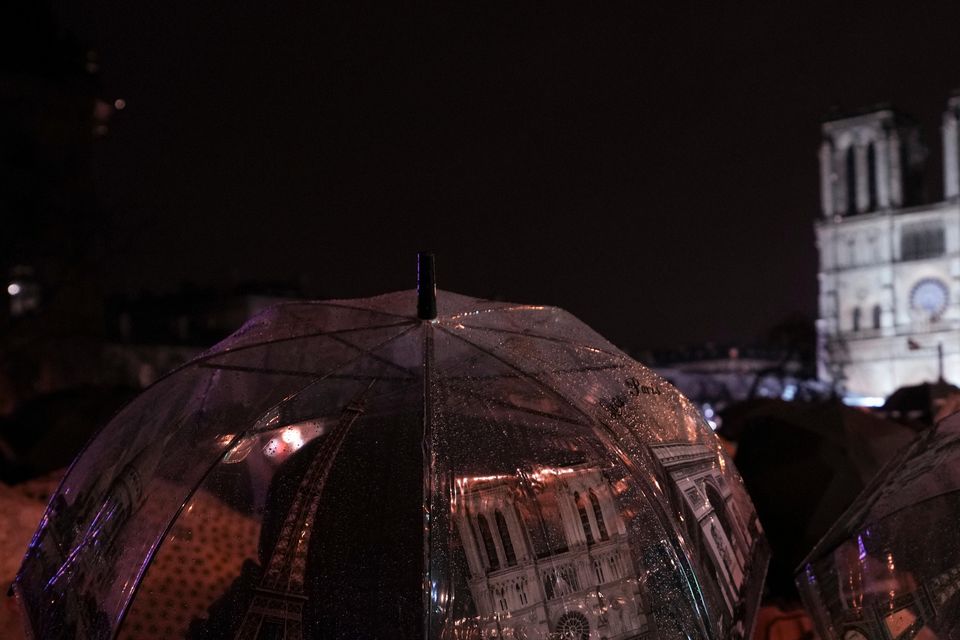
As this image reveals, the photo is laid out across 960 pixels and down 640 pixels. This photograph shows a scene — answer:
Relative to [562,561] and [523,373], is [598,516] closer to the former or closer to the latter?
[562,561]

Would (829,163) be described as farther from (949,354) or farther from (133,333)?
(133,333)

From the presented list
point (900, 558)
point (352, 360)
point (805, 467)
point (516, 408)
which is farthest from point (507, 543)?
Answer: point (805, 467)

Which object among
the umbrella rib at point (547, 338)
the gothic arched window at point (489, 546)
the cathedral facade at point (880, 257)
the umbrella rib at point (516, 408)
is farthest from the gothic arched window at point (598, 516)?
the cathedral facade at point (880, 257)

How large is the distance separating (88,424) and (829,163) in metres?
67.3

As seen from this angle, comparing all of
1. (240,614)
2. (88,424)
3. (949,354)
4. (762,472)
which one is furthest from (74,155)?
(949,354)

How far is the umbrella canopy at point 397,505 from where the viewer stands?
121 inches

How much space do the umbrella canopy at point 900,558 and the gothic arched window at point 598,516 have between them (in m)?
1.01

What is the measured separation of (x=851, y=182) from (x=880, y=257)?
537 centimetres

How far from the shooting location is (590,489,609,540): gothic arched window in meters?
3.21

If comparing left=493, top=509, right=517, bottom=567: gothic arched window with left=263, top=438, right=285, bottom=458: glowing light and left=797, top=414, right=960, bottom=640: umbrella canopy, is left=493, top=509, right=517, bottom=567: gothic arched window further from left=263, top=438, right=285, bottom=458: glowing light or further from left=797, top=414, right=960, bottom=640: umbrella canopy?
left=797, top=414, right=960, bottom=640: umbrella canopy

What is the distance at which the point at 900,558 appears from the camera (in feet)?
11.6

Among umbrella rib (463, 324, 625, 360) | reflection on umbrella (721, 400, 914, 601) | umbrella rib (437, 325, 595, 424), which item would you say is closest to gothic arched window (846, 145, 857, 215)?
reflection on umbrella (721, 400, 914, 601)

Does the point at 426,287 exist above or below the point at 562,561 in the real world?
above

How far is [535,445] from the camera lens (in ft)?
10.6
